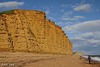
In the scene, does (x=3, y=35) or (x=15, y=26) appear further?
(x=15, y=26)

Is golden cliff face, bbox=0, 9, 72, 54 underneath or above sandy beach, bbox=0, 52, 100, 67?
above

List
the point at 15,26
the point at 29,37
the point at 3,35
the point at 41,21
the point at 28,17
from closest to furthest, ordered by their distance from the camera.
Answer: the point at 3,35, the point at 15,26, the point at 29,37, the point at 28,17, the point at 41,21

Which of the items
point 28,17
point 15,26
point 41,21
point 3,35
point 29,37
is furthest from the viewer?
point 41,21

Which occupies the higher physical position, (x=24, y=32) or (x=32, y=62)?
(x=24, y=32)

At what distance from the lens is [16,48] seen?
97.3ft

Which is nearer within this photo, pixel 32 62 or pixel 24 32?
pixel 32 62

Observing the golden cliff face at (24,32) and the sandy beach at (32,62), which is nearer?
the sandy beach at (32,62)

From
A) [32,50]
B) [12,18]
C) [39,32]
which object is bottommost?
[32,50]

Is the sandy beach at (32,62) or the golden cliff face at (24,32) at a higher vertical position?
the golden cliff face at (24,32)

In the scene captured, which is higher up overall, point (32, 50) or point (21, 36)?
point (21, 36)

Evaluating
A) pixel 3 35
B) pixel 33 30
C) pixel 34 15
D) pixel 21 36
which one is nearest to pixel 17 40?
pixel 21 36

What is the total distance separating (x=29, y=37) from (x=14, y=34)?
14.9 feet

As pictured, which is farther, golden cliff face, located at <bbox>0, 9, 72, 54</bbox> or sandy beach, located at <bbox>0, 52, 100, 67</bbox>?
golden cliff face, located at <bbox>0, 9, 72, 54</bbox>

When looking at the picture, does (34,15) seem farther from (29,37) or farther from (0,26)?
(0,26)
